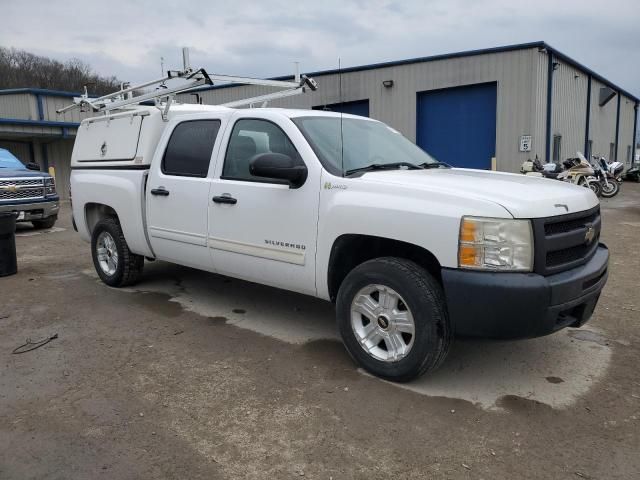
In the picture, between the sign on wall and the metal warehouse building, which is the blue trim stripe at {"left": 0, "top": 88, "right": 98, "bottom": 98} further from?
the sign on wall

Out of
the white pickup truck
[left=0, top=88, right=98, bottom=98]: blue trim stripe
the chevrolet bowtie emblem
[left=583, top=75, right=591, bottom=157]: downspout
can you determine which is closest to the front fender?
the white pickup truck

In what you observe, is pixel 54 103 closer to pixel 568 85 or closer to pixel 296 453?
pixel 568 85

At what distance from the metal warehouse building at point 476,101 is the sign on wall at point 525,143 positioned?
28 mm

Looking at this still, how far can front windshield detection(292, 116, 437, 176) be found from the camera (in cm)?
425

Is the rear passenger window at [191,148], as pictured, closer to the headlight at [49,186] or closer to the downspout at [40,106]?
the headlight at [49,186]

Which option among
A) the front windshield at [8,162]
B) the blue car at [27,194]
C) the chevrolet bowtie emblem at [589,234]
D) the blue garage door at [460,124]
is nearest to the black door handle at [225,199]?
the chevrolet bowtie emblem at [589,234]

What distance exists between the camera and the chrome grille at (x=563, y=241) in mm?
3273

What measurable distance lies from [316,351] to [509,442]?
1741mm

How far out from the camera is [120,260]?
6234mm

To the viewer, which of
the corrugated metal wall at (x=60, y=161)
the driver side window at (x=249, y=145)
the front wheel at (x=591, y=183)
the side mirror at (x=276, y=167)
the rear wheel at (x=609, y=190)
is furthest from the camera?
the corrugated metal wall at (x=60, y=161)

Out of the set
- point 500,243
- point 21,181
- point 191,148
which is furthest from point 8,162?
point 500,243

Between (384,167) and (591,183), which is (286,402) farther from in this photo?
(591,183)

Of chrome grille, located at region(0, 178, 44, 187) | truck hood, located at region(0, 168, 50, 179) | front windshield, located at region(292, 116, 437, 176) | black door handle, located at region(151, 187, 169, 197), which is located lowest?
chrome grille, located at region(0, 178, 44, 187)

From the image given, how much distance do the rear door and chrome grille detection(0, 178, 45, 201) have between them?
6.72 metres
